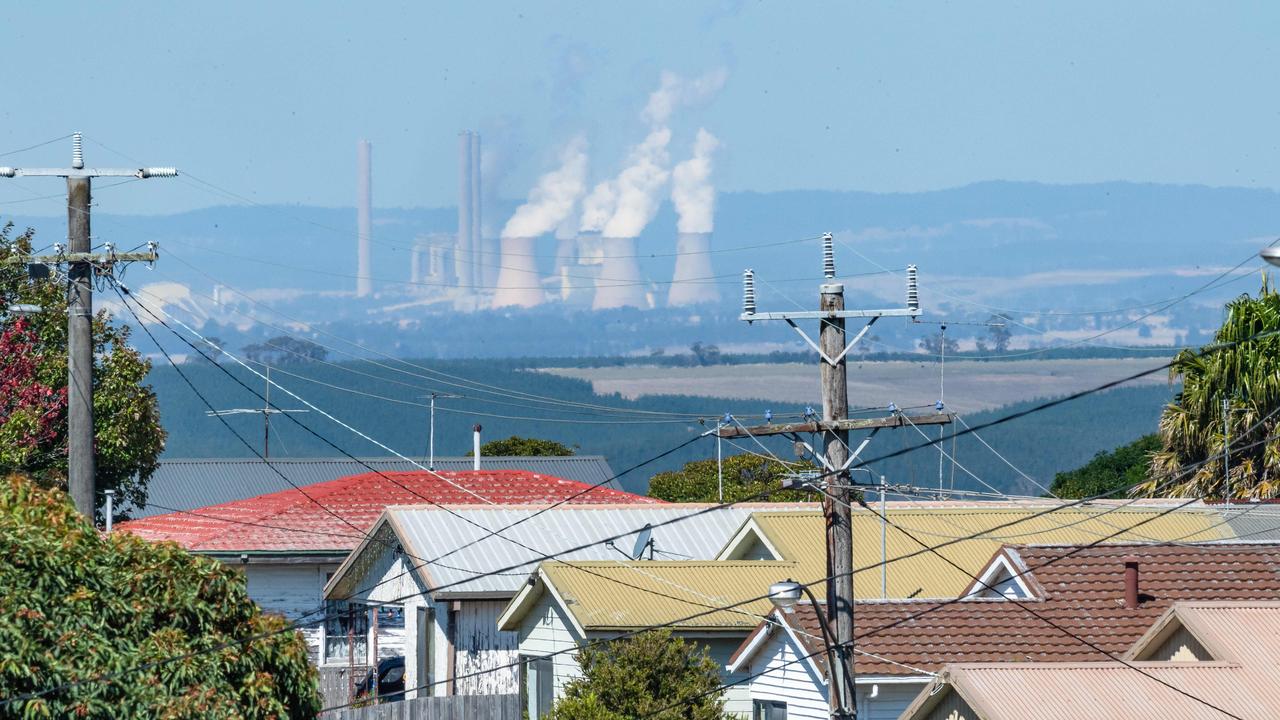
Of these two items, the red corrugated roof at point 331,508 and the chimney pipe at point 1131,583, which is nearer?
the chimney pipe at point 1131,583

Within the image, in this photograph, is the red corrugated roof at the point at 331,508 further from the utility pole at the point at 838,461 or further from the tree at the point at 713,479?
the tree at the point at 713,479

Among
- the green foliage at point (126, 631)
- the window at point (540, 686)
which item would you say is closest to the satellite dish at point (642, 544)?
the window at point (540, 686)

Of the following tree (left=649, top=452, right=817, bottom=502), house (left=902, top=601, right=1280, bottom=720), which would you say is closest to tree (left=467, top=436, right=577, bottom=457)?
tree (left=649, top=452, right=817, bottom=502)

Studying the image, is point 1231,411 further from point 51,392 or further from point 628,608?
point 51,392

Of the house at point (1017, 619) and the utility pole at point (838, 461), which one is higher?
the utility pole at point (838, 461)

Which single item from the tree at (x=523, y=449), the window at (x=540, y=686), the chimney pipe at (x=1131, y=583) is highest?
the chimney pipe at (x=1131, y=583)

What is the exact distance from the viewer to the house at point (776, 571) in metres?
35.7

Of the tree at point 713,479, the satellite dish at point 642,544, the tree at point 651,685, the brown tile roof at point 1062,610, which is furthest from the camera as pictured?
the tree at point 713,479

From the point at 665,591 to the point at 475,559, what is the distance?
7.11m

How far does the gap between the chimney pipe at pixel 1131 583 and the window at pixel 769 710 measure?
5.40m

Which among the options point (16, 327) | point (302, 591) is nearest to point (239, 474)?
point (16, 327)

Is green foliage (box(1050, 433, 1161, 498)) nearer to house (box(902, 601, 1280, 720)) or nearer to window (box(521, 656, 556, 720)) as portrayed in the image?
window (box(521, 656, 556, 720))

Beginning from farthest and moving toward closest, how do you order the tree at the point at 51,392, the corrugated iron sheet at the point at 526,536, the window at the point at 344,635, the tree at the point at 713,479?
1. the tree at the point at 713,479
2. the tree at the point at 51,392
3. the window at the point at 344,635
4. the corrugated iron sheet at the point at 526,536

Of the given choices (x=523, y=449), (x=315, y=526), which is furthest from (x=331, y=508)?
(x=523, y=449)
